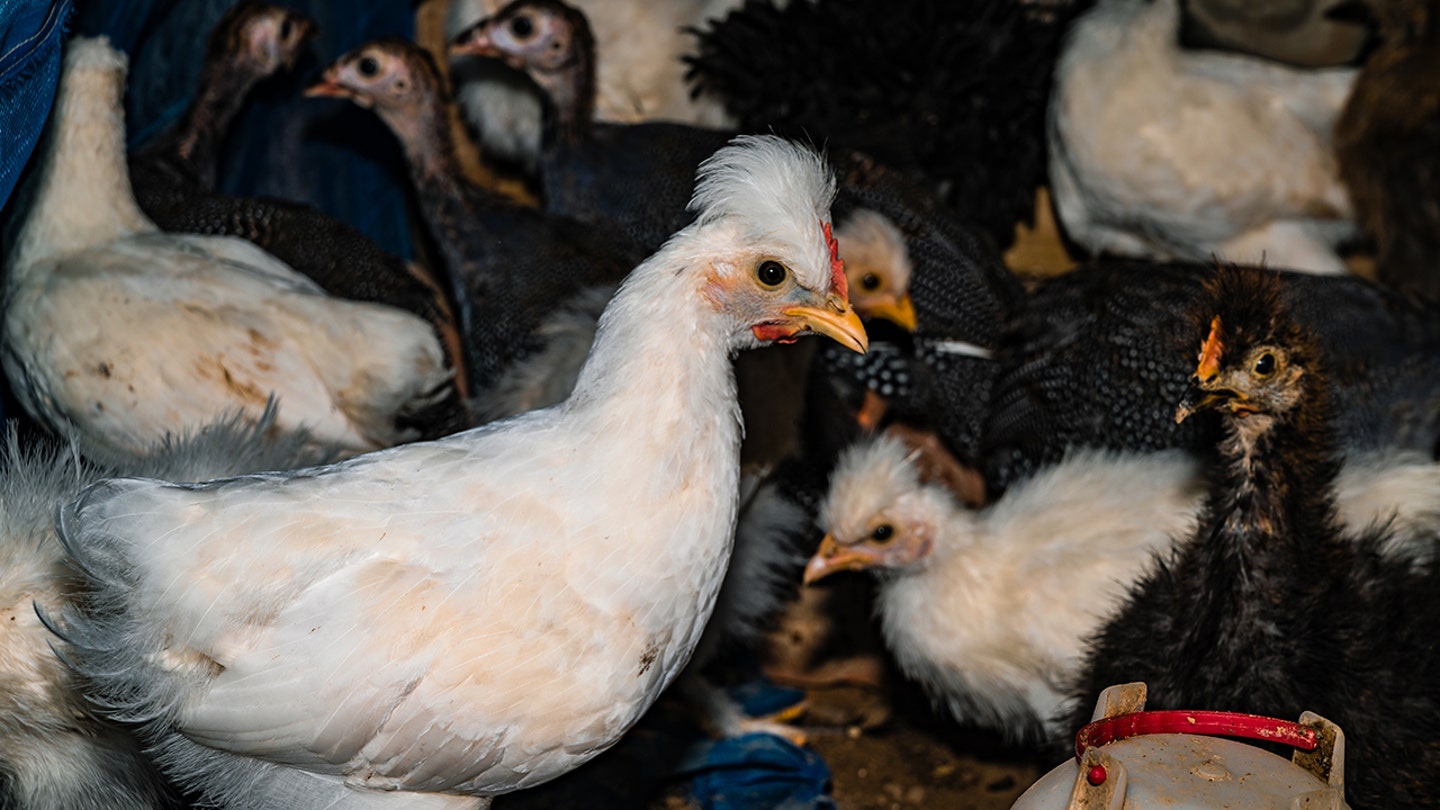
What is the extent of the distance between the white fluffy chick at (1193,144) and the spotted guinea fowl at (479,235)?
1673mm

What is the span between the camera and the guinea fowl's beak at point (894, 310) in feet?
12.6

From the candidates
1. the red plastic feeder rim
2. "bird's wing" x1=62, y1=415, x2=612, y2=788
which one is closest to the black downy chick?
"bird's wing" x1=62, y1=415, x2=612, y2=788

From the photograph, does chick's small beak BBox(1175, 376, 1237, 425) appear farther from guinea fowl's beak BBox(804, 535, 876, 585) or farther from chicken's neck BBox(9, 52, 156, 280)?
chicken's neck BBox(9, 52, 156, 280)

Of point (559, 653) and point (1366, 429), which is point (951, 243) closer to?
point (1366, 429)

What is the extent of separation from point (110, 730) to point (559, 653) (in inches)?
36.1

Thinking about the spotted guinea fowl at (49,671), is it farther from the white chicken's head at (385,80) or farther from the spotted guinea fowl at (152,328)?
the white chicken's head at (385,80)

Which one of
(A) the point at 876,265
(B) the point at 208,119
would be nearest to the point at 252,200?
(B) the point at 208,119

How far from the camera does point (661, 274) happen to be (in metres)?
2.22

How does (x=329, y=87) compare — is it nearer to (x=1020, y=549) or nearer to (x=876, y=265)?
(x=876, y=265)

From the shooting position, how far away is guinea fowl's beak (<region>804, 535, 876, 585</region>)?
3.45 m

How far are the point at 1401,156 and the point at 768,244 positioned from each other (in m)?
3.28

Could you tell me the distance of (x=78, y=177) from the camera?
10.9 feet

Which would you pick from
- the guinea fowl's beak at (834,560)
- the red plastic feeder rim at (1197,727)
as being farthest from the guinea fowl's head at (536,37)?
the red plastic feeder rim at (1197,727)

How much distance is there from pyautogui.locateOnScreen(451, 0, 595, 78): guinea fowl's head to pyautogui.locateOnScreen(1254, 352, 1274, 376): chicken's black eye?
2707 mm
